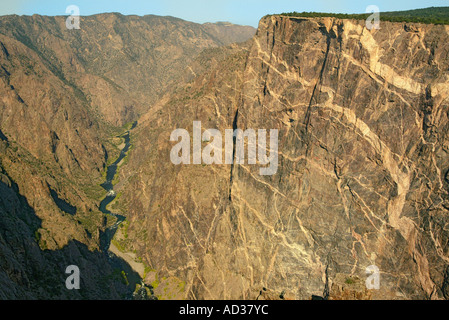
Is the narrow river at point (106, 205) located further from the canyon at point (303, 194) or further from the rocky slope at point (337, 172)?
the rocky slope at point (337, 172)

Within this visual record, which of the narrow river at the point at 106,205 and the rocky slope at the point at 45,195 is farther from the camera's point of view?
the narrow river at the point at 106,205

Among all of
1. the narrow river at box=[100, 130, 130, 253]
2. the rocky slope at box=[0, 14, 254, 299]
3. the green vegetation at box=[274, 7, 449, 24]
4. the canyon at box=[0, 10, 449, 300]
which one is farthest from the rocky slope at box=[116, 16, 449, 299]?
the narrow river at box=[100, 130, 130, 253]

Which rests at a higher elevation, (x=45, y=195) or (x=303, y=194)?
(x=303, y=194)

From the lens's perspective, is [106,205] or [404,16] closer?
[404,16]

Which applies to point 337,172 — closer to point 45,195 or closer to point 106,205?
point 45,195

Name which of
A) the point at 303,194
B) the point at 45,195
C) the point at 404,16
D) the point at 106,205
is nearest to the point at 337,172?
the point at 303,194

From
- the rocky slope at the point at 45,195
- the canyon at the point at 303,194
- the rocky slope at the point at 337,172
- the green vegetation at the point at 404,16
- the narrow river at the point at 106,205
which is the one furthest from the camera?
the narrow river at the point at 106,205

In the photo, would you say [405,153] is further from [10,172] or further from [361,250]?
[10,172]

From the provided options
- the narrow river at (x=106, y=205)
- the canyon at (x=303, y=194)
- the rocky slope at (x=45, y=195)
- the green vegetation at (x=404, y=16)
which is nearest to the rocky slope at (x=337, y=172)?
the canyon at (x=303, y=194)
